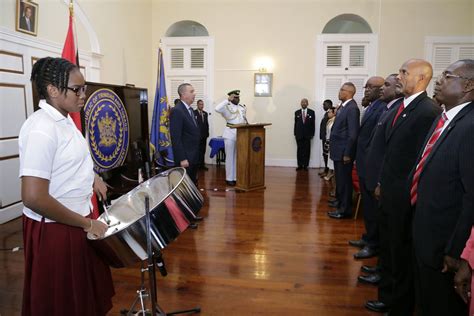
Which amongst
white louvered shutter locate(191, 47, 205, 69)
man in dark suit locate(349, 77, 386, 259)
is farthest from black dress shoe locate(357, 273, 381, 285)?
white louvered shutter locate(191, 47, 205, 69)

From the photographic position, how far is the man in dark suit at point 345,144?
154 inches

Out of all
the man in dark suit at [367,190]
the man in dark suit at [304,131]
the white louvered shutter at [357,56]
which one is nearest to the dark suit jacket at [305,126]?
the man in dark suit at [304,131]

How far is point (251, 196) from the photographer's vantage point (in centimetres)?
525

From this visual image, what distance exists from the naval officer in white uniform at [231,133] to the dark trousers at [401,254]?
164 inches

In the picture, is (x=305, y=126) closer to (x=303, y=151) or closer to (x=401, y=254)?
(x=303, y=151)

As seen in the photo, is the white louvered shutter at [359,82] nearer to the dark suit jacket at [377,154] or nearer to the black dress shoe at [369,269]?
the dark suit jacket at [377,154]

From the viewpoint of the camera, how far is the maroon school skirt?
133 cm

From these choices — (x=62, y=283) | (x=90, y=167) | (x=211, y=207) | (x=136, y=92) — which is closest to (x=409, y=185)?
(x=90, y=167)

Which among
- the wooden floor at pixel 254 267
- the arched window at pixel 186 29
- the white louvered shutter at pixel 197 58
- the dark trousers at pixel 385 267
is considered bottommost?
the wooden floor at pixel 254 267

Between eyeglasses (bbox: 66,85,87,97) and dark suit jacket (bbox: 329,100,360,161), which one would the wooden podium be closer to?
dark suit jacket (bbox: 329,100,360,161)

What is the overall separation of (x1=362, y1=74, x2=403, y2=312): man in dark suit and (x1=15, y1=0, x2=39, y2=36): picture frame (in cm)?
406

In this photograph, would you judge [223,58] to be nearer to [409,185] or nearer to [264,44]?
[264,44]

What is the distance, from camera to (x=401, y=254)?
1.99 m

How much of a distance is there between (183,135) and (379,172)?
2.11 metres
